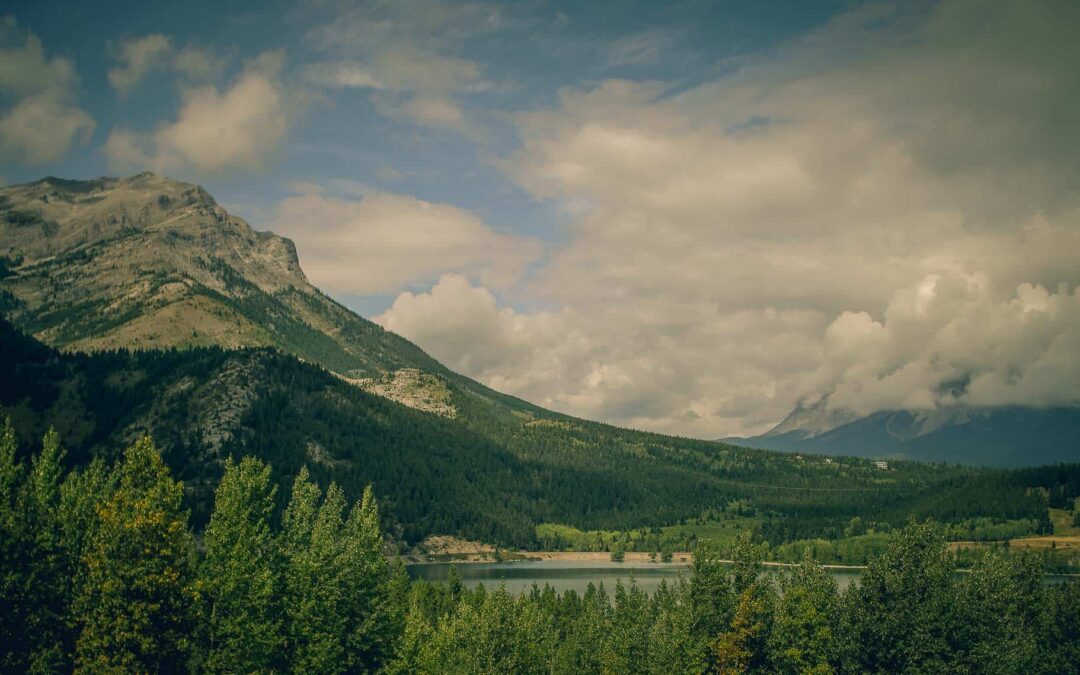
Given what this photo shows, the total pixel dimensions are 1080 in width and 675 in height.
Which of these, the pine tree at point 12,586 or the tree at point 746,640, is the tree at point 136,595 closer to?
the pine tree at point 12,586

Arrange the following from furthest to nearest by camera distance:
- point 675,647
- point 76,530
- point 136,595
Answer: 1. point 675,647
2. point 76,530
3. point 136,595

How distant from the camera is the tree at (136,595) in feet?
160

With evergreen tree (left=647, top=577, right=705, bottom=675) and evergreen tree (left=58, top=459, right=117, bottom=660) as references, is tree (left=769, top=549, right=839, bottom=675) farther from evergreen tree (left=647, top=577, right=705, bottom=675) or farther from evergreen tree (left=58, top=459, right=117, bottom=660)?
evergreen tree (left=58, top=459, right=117, bottom=660)

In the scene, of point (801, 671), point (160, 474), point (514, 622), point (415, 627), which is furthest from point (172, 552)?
point (801, 671)

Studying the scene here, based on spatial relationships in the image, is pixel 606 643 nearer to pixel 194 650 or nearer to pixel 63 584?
pixel 194 650

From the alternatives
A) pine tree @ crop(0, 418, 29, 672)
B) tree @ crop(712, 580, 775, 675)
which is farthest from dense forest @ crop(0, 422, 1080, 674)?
tree @ crop(712, 580, 775, 675)

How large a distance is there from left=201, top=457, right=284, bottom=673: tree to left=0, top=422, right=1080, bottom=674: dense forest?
0.14 meters

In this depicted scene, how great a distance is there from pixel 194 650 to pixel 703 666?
49.8 metres

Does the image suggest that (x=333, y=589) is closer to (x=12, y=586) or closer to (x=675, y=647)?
(x=12, y=586)

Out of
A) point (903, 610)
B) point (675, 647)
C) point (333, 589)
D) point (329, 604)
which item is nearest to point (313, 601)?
point (329, 604)

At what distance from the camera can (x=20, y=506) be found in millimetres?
54062

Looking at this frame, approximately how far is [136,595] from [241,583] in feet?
29.7

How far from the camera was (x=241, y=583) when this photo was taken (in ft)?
191

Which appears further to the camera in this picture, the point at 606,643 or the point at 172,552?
the point at 606,643
